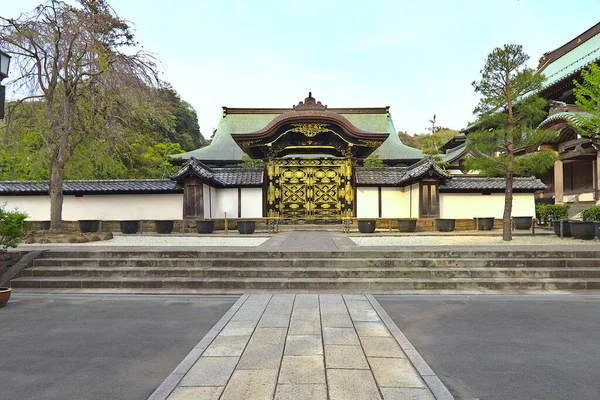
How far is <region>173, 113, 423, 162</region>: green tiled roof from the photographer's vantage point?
75.3 feet

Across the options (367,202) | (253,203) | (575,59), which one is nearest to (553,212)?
(367,202)

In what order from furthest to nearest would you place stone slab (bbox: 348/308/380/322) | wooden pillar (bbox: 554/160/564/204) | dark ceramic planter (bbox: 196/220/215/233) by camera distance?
1. wooden pillar (bbox: 554/160/564/204)
2. dark ceramic planter (bbox: 196/220/215/233)
3. stone slab (bbox: 348/308/380/322)

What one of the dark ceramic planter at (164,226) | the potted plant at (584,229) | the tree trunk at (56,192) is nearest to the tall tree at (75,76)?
the tree trunk at (56,192)

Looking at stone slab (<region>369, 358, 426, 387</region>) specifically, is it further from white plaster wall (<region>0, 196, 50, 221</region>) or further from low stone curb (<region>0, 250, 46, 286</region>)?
white plaster wall (<region>0, 196, 50, 221</region>)

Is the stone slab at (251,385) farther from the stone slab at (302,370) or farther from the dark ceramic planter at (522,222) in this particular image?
the dark ceramic planter at (522,222)

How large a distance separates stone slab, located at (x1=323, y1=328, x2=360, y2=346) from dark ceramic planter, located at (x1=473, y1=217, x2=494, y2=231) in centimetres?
1465

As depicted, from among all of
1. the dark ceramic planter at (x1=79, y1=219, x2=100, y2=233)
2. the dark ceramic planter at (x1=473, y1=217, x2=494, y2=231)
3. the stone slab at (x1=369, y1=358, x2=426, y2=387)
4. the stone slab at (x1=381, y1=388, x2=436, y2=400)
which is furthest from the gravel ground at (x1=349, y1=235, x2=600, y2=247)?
the dark ceramic planter at (x1=79, y1=219, x2=100, y2=233)

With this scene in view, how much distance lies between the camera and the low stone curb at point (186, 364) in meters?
3.00

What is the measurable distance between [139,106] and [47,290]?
742 centimetres

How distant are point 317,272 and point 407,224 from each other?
30.1 ft

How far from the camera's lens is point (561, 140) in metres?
21.9

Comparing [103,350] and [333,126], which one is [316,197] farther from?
[103,350]

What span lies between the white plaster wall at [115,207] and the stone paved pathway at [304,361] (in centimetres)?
1323

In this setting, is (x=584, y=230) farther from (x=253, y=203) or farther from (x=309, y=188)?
(x=253, y=203)
